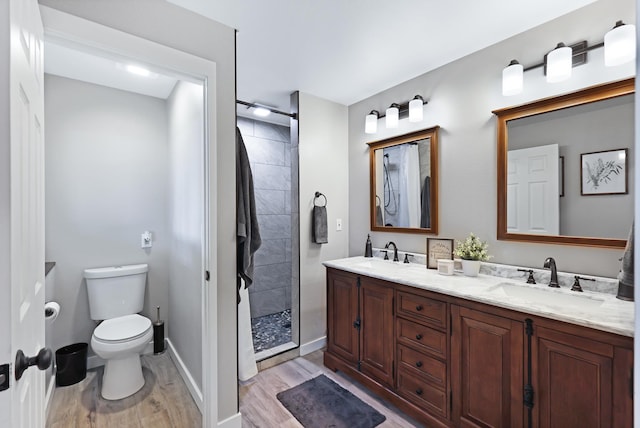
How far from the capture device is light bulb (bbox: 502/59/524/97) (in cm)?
179

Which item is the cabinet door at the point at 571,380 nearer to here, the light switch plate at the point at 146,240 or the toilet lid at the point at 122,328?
the toilet lid at the point at 122,328

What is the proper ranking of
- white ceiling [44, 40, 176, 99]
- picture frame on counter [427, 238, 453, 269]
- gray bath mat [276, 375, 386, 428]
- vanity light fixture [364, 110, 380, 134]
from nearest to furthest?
gray bath mat [276, 375, 386, 428]
white ceiling [44, 40, 176, 99]
picture frame on counter [427, 238, 453, 269]
vanity light fixture [364, 110, 380, 134]

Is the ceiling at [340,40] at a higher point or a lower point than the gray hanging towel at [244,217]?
higher

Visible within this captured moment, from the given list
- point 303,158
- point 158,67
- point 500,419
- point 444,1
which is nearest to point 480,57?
point 444,1

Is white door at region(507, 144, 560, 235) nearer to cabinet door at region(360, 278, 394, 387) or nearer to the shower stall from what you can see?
cabinet door at region(360, 278, 394, 387)

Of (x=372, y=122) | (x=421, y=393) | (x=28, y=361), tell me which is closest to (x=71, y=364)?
(x=28, y=361)

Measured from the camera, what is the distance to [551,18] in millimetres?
1736

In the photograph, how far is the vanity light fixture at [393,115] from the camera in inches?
99.9

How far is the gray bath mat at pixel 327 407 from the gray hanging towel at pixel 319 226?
116 cm

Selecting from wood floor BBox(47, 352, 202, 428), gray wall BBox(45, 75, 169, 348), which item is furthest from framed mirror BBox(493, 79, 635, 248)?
gray wall BBox(45, 75, 169, 348)

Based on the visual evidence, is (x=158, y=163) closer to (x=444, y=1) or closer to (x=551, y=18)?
(x=444, y=1)

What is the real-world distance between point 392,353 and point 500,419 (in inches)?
26.2

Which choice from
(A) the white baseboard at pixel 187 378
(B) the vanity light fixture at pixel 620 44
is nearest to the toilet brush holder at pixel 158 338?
(A) the white baseboard at pixel 187 378

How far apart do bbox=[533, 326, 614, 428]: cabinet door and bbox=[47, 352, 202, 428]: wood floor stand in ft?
6.25
